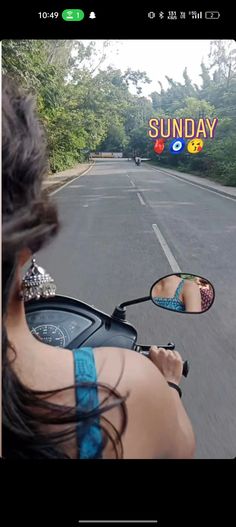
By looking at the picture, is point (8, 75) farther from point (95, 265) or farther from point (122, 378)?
point (95, 265)

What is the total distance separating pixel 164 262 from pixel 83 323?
0.97m

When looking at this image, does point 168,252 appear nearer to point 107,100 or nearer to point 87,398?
point 107,100

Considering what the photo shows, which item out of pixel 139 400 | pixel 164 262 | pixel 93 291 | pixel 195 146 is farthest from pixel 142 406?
pixel 164 262

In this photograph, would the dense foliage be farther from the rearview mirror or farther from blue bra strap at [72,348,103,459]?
blue bra strap at [72,348,103,459]

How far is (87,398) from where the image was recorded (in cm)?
81

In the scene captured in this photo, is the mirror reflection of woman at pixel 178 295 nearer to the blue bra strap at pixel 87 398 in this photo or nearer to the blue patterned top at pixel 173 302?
the blue patterned top at pixel 173 302

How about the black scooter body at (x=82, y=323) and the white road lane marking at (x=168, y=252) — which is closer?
the black scooter body at (x=82, y=323)

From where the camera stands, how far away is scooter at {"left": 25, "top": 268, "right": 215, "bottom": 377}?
3.73ft

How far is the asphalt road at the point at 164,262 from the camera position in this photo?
1314mm

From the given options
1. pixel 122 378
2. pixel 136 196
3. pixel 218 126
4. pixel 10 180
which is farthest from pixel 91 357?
pixel 136 196

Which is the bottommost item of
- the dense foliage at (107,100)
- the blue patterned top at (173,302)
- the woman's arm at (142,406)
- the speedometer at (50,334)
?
the woman's arm at (142,406)

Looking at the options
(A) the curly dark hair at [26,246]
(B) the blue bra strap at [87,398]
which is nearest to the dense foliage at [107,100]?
(A) the curly dark hair at [26,246]

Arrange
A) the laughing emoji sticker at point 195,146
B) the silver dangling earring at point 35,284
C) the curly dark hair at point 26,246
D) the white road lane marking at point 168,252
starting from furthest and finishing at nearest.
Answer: the white road lane marking at point 168,252 → the laughing emoji sticker at point 195,146 → the silver dangling earring at point 35,284 → the curly dark hair at point 26,246
